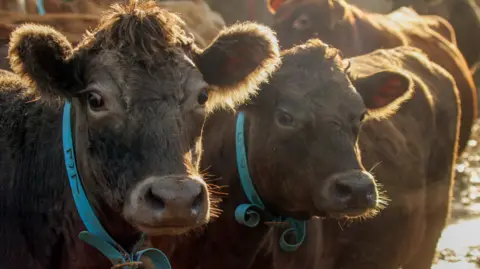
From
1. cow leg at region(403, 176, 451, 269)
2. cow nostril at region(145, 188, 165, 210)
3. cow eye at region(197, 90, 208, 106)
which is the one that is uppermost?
cow eye at region(197, 90, 208, 106)

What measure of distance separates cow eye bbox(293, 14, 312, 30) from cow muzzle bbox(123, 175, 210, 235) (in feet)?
14.4

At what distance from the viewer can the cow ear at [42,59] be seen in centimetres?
249

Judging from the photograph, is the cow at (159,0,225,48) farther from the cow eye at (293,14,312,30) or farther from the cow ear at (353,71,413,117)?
the cow ear at (353,71,413,117)

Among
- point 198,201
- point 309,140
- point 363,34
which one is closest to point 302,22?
point 363,34

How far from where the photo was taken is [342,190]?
10.4 feet

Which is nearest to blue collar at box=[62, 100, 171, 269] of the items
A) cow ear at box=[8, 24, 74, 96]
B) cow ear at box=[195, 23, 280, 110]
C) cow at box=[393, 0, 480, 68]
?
cow ear at box=[8, 24, 74, 96]

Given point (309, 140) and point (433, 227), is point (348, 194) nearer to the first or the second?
point (309, 140)

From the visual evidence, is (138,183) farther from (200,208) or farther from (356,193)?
(356,193)

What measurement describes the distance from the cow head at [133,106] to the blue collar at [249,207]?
769 mm

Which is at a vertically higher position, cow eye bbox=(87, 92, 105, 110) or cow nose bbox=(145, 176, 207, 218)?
cow eye bbox=(87, 92, 105, 110)

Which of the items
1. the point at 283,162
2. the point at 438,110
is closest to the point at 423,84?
the point at 438,110

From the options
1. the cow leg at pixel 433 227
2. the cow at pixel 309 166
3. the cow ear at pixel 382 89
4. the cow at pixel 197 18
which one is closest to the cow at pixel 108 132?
the cow at pixel 309 166

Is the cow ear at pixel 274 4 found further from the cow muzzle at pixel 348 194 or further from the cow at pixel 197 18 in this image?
the cow muzzle at pixel 348 194

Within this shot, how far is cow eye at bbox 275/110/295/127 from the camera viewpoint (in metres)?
3.39
